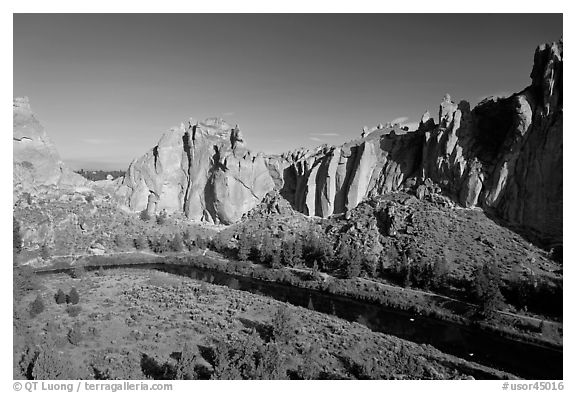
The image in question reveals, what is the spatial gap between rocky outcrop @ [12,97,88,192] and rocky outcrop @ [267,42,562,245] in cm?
3024

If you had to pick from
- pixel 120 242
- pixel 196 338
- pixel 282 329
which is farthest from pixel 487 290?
pixel 120 242

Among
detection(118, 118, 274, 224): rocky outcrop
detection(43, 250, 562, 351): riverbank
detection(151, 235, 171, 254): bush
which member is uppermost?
detection(118, 118, 274, 224): rocky outcrop

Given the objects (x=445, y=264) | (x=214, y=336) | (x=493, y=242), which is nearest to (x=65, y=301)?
(x=214, y=336)

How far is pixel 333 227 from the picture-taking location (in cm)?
4700

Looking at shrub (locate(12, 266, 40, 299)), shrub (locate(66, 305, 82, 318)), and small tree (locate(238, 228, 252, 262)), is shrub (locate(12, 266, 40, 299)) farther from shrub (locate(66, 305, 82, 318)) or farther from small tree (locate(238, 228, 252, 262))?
small tree (locate(238, 228, 252, 262))

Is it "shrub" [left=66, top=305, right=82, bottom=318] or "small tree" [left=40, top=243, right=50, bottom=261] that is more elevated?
"small tree" [left=40, top=243, right=50, bottom=261]

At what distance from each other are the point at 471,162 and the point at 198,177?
3821 cm

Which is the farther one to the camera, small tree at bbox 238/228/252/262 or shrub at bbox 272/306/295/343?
small tree at bbox 238/228/252/262

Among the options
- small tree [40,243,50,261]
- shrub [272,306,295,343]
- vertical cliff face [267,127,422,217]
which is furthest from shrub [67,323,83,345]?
vertical cliff face [267,127,422,217]

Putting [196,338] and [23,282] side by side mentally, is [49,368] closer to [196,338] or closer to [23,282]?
[196,338]

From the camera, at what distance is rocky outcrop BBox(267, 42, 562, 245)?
36.3 metres

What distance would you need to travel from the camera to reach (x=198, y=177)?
59.9m

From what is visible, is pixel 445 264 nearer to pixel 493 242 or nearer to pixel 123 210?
pixel 493 242
